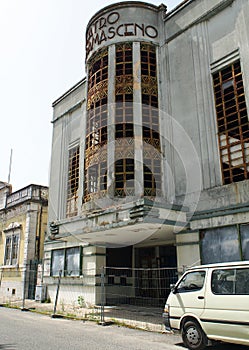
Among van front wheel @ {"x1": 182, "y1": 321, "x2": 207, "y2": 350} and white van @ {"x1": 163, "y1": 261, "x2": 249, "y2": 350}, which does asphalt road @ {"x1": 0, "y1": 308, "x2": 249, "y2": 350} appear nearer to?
van front wheel @ {"x1": 182, "y1": 321, "x2": 207, "y2": 350}

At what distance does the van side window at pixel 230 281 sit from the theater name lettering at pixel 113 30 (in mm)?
13414

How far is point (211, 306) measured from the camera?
7.46 m

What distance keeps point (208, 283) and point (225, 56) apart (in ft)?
32.4

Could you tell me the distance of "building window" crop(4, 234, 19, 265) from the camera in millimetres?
23605

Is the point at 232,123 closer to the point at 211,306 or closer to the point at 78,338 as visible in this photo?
the point at 211,306

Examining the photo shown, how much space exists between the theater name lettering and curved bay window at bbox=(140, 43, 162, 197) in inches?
30.3

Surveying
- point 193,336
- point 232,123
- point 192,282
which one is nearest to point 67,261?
point 232,123

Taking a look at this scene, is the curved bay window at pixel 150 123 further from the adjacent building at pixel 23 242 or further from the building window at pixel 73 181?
the adjacent building at pixel 23 242

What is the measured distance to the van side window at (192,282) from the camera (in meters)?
8.02

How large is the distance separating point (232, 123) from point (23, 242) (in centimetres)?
1623

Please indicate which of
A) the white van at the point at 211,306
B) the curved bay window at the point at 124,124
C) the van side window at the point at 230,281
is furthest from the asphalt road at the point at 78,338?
the curved bay window at the point at 124,124

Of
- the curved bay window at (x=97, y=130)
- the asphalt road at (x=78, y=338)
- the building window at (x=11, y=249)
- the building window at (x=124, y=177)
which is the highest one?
the curved bay window at (x=97, y=130)

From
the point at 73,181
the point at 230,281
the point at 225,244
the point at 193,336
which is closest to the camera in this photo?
the point at 230,281

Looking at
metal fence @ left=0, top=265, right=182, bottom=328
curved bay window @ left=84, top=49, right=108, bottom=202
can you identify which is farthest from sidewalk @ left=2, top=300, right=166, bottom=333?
curved bay window @ left=84, top=49, right=108, bottom=202
